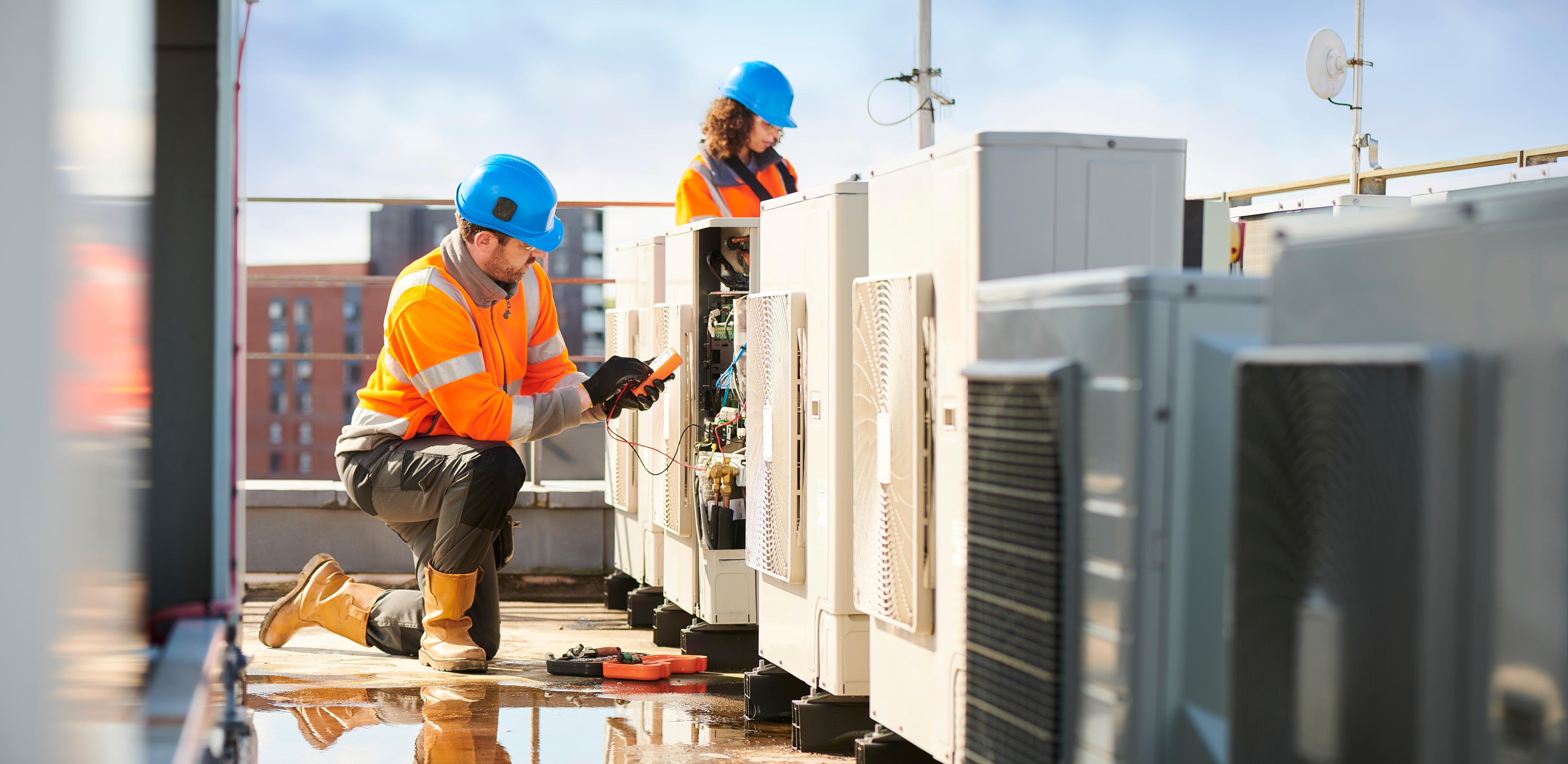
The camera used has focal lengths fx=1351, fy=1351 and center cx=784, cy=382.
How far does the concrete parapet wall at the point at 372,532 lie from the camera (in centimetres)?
659

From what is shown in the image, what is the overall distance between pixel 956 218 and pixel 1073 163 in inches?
10.2

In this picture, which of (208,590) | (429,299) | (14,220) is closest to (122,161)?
(14,220)

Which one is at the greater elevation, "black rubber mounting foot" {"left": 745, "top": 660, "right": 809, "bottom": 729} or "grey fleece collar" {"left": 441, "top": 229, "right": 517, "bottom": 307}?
"grey fleece collar" {"left": 441, "top": 229, "right": 517, "bottom": 307}

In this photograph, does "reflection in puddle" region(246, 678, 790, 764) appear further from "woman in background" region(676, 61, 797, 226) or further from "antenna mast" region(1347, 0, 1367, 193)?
"antenna mast" region(1347, 0, 1367, 193)

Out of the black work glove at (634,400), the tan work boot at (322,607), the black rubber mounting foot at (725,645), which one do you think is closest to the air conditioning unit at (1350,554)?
the black rubber mounting foot at (725,645)

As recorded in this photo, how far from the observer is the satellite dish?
12750 mm

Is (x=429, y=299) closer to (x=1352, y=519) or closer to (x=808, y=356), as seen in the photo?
(x=808, y=356)

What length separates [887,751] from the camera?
3.33 meters

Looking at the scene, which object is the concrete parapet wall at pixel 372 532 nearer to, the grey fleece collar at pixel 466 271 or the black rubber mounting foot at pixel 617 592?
the black rubber mounting foot at pixel 617 592

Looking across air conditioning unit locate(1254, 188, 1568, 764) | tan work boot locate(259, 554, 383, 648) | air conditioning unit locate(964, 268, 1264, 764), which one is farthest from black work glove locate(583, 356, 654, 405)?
air conditioning unit locate(1254, 188, 1568, 764)

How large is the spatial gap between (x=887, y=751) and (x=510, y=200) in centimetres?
249

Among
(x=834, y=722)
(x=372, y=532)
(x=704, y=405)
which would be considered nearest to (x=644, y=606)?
(x=704, y=405)

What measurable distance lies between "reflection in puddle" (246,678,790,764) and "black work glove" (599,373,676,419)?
1.01 meters

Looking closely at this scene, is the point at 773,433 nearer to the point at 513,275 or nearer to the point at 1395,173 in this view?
the point at 513,275
